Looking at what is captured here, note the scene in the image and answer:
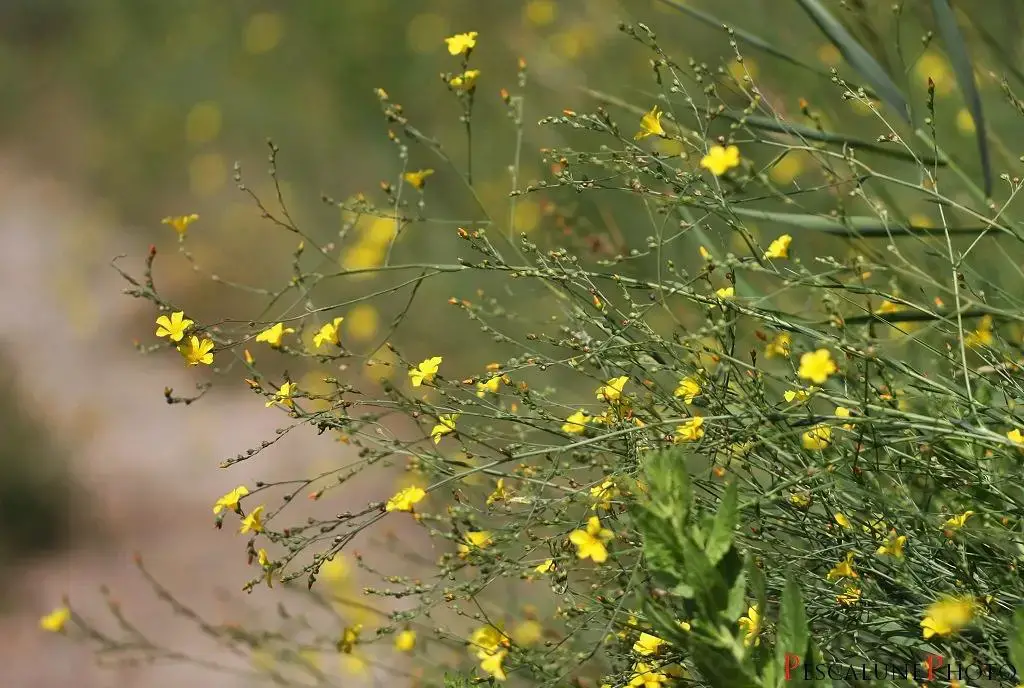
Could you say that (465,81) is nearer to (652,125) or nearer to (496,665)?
(652,125)

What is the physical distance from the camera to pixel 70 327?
5297mm

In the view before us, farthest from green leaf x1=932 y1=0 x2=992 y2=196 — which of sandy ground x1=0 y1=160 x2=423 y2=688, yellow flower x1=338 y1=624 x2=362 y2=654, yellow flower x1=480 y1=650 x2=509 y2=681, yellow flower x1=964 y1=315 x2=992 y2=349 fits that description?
sandy ground x1=0 y1=160 x2=423 y2=688

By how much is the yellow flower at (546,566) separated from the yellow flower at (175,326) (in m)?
0.43

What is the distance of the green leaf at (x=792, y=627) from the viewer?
0.72m

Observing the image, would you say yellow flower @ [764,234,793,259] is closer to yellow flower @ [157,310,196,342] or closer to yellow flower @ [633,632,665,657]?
yellow flower @ [633,632,665,657]

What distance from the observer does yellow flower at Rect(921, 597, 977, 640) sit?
2.23 ft

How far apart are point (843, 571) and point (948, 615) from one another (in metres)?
0.17

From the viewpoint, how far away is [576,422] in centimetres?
91

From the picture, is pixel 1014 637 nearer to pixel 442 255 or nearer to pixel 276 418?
pixel 442 255

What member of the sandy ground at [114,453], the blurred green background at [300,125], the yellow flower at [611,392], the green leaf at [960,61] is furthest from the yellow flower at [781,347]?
the sandy ground at [114,453]

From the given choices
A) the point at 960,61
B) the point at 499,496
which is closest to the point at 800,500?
the point at 499,496

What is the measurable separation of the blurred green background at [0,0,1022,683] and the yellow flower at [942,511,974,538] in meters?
0.48

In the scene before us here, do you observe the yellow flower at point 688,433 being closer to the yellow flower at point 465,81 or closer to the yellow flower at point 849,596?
the yellow flower at point 849,596

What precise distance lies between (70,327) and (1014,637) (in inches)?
213
